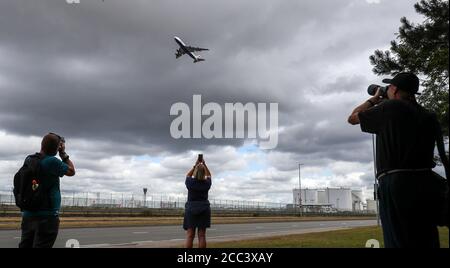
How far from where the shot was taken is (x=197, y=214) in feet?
21.8

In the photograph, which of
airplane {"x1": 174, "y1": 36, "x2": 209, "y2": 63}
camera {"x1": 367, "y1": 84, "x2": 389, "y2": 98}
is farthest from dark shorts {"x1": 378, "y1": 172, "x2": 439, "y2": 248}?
airplane {"x1": 174, "y1": 36, "x2": 209, "y2": 63}

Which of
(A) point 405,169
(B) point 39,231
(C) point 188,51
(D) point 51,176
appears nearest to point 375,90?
(A) point 405,169

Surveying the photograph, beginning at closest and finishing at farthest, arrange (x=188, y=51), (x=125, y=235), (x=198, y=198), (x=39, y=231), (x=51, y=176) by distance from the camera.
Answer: (x=39, y=231) < (x=51, y=176) < (x=198, y=198) < (x=125, y=235) < (x=188, y=51)

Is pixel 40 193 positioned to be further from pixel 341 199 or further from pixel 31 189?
pixel 341 199

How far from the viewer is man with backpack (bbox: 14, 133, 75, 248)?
411 centimetres

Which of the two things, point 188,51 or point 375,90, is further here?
point 188,51

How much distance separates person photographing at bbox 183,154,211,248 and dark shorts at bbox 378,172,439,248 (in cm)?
399

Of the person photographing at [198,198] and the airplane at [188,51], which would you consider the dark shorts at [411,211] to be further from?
the airplane at [188,51]

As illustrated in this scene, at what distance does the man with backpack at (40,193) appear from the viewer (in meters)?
4.11

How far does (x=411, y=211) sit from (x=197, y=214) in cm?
432

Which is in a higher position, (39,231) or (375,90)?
(375,90)

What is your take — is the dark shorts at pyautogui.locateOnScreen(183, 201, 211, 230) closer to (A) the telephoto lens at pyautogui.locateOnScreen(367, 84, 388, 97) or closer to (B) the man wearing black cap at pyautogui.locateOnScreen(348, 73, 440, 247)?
(A) the telephoto lens at pyautogui.locateOnScreen(367, 84, 388, 97)

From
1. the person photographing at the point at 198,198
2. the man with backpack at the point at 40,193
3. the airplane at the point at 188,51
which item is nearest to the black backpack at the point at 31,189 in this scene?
the man with backpack at the point at 40,193
